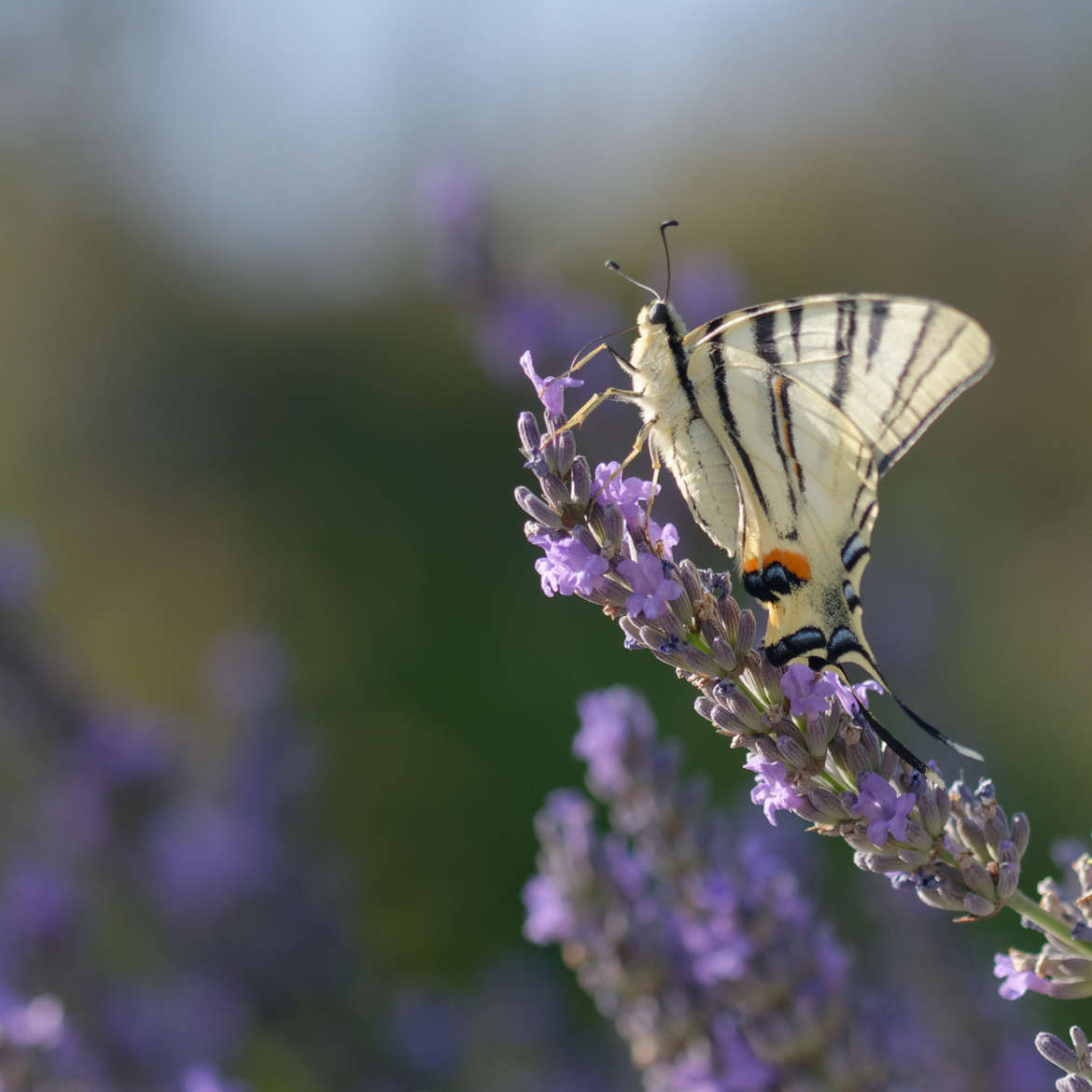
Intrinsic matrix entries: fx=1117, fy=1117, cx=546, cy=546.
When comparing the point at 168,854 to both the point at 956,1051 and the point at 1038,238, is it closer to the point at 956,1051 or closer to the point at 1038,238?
the point at 956,1051

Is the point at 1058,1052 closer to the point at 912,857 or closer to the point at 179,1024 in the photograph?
the point at 912,857

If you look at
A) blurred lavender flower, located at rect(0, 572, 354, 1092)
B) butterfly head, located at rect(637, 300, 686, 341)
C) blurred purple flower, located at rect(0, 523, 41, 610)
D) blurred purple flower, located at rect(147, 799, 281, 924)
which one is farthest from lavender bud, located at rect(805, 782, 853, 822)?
blurred purple flower, located at rect(0, 523, 41, 610)

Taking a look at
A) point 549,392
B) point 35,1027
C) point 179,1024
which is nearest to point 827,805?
point 549,392

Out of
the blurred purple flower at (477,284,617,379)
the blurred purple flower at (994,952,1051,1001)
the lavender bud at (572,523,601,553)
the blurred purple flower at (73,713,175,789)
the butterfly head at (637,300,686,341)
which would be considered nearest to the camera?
the blurred purple flower at (994,952,1051,1001)

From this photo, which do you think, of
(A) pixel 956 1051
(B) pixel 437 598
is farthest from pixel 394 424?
(A) pixel 956 1051

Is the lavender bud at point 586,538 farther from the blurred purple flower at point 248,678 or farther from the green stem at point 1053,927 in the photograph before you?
the blurred purple flower at point 248,678

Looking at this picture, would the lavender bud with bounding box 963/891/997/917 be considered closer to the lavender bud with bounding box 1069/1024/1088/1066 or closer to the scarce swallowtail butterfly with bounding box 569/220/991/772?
the lavender bud with bounding box 1069/1024/1088/1066

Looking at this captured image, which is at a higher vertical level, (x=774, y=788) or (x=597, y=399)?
(x=597, y=399)
